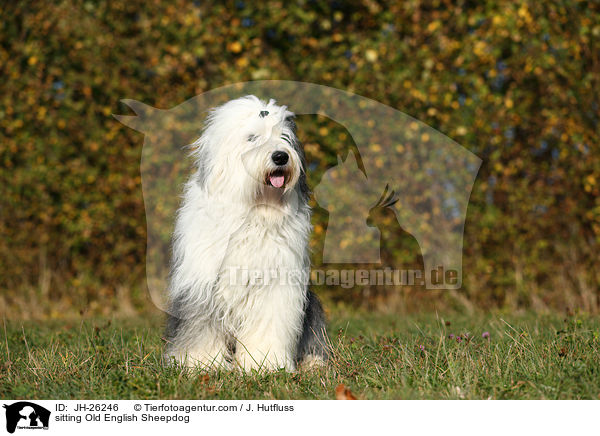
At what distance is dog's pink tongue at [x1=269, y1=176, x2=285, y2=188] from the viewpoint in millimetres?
3254

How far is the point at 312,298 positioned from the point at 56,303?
13.7 feet

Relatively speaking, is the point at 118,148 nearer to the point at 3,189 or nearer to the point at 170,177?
the point at 170,177

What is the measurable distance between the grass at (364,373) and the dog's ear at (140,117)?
3.07 metres

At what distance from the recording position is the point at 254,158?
10.6 feet

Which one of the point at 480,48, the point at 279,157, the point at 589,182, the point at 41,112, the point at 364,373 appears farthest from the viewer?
the point at 41,112

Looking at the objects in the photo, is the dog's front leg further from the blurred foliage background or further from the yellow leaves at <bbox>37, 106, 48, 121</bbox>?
the yellow leaves at <bbox>37, 106, 48, 121</bbox>

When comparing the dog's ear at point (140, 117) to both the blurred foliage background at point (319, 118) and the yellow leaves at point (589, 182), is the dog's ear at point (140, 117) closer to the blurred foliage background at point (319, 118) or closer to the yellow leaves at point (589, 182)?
the blurred foliage background at point (319, 118)

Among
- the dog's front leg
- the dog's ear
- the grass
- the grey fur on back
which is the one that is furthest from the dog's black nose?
the dog's ear

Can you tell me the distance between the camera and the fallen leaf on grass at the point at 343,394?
2713 millimetres

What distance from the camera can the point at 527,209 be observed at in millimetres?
6191

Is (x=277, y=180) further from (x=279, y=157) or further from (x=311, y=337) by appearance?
(x=311, y=337)

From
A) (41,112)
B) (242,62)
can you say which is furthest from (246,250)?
(41,112)
